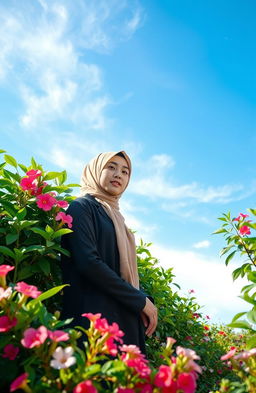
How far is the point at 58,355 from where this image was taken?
0.92 meters

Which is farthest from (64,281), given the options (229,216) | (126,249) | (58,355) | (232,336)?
(232,336)

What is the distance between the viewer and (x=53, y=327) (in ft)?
3.93

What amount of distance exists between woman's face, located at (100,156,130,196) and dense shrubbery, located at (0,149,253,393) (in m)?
0.29

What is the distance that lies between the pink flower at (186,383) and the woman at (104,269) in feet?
3.40

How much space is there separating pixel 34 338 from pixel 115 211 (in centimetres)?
156

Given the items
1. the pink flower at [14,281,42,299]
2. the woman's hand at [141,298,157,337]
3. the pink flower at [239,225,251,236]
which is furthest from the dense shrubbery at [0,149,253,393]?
the pink flower at [239,225,251,236]

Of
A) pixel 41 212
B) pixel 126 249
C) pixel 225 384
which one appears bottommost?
pixel 225 384

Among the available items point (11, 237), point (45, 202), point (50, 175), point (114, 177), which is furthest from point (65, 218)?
point (114, 177)

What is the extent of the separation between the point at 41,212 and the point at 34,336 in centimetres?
136

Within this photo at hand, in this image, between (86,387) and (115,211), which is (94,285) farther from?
(86,387)

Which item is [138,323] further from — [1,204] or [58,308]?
[1,204]

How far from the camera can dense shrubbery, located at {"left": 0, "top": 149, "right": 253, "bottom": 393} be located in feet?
3.12

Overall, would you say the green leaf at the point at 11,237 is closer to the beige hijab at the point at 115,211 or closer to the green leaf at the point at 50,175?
the green leaf at the point at 50,175

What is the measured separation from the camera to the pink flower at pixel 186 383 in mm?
908
